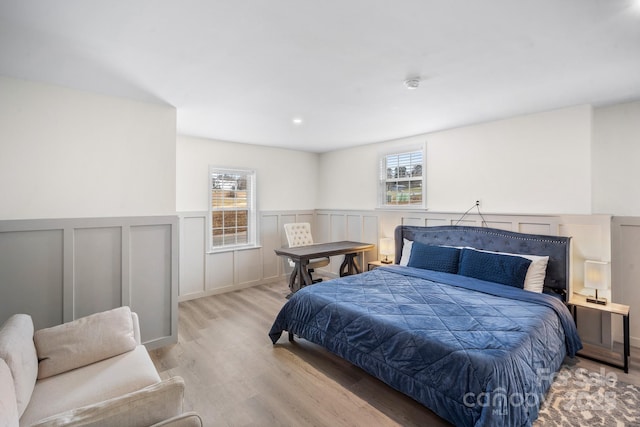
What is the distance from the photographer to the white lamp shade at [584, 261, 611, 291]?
278 cm

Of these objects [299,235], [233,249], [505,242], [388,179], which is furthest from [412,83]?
[233,249]

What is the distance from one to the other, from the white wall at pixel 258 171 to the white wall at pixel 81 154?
1.42 m

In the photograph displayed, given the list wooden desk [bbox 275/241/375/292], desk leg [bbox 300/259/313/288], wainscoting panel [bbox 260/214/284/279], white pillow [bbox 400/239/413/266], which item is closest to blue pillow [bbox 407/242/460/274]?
white pillow [bbox 400/239/413/266]

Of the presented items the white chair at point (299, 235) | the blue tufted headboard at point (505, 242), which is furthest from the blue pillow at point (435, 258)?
the white chair at point (299, 235)

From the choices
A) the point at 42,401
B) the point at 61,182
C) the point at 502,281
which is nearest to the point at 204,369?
the point at 42,401

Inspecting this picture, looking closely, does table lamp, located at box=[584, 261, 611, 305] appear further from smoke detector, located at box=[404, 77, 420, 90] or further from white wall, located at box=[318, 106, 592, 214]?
smoke detector, located at box=[404, 77, 420, 90]

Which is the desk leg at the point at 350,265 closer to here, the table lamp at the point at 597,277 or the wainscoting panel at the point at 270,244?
the wainscoting panel at the point at 270,244

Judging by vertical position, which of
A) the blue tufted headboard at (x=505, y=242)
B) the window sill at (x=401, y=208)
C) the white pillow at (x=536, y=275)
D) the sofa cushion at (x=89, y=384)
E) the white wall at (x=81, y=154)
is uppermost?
the white wall at (x=81, y=154)

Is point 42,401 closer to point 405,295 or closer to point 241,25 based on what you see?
point 241,25

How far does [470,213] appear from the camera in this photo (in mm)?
3992

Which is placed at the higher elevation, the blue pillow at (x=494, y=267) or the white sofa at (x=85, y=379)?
the blue pillow at (x=494, y=267)

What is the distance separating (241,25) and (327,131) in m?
2.66

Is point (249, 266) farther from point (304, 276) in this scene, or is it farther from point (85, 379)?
point (85, 379)

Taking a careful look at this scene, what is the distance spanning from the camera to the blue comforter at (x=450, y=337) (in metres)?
1.77
